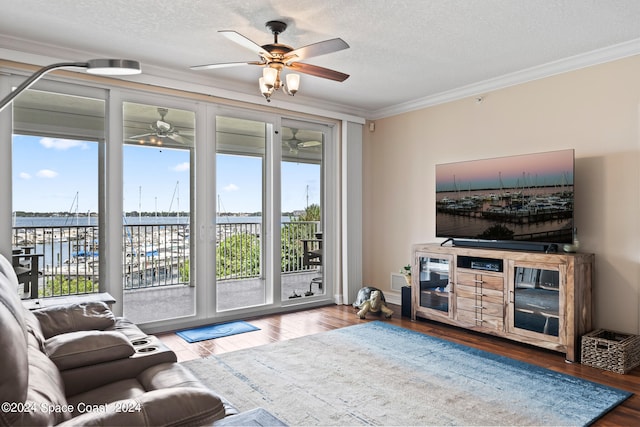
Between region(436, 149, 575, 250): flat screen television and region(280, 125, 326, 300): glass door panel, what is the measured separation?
156 cm

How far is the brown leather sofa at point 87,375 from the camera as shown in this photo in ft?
3.51

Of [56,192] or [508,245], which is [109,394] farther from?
[508,245]

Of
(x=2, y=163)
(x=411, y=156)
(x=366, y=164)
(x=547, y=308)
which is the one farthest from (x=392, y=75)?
(x=2, y=163)

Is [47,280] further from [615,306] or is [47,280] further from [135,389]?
[615,306]

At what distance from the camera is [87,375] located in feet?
5.82

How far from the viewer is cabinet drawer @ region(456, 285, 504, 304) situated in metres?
3.88

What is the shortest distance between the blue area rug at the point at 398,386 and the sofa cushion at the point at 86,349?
1.03 meters

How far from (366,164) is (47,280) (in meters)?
3.87

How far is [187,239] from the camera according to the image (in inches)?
176

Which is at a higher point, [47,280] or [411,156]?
[411,156]

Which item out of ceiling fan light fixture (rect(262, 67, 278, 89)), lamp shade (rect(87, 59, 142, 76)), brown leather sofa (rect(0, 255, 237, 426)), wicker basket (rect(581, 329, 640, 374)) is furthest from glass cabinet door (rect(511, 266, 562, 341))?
lamp shade (rect(87, 59, 142, 76))

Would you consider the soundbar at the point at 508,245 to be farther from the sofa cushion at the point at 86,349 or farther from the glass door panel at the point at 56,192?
the glass door panel at the point at 56,192

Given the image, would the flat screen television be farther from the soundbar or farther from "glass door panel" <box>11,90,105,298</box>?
"glass door panel" <box>11,90,105,298</box>

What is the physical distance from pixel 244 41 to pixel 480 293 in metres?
3.02
